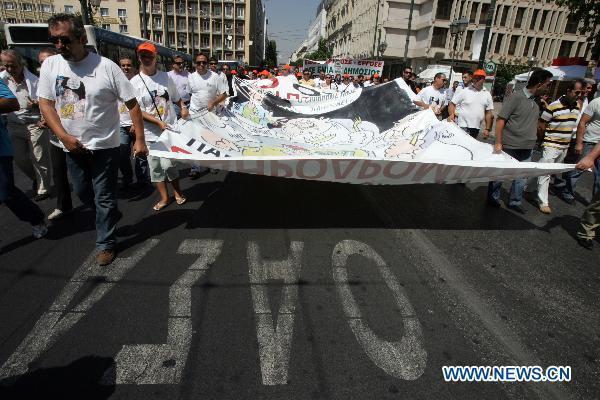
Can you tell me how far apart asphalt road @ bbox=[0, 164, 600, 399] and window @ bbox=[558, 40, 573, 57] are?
2375 inches

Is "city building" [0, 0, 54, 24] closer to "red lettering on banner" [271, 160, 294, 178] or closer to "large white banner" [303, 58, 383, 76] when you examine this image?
"large white banner" [303, 58, 383, 76]

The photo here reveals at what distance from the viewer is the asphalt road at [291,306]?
229 centimetres

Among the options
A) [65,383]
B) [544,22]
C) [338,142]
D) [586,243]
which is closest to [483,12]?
[544,22]

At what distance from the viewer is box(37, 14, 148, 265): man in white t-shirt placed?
10.3 feet

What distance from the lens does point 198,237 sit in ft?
Result: 13.8

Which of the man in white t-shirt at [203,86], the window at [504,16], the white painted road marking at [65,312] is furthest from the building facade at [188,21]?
the white painted road marking at [65,312]

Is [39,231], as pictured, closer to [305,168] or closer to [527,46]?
[305,168]

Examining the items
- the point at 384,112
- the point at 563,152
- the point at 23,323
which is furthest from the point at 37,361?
the point at 563,152

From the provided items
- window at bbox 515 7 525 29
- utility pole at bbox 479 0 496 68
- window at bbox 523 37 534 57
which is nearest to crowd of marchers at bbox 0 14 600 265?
utility pole at bbox 479 0 496 68

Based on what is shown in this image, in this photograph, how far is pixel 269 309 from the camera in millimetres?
2965

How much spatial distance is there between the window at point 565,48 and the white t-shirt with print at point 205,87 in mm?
61136

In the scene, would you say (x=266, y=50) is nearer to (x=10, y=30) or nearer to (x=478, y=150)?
(x=10, y=30)

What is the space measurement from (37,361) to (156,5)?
87.5m

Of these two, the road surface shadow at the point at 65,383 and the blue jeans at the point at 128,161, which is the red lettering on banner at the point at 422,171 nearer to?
the road surface shadow at the point at 65,383
